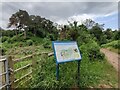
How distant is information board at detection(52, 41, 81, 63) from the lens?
472 cm

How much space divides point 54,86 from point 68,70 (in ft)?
2.95

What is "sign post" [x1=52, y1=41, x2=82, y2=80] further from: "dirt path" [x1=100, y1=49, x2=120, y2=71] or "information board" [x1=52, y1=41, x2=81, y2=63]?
"dirt path" [x1=100, y1=49, x2=120, y2=71]

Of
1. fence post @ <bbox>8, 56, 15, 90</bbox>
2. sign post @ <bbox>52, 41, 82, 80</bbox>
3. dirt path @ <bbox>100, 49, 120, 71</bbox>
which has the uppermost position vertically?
sign post @ <bbox>52, 41, 82, 80</bbox>

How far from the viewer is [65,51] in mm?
4988

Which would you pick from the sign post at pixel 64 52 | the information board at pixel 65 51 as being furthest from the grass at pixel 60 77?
the information board at pixel 65 51

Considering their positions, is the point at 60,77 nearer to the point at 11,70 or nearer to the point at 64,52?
the point at 64,52

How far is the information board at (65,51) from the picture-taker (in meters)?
4.72

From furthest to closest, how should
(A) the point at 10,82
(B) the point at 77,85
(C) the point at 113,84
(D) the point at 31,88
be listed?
(C) the point at 113,84 < (B) the point at 77,85 < (D) the point at 31,88 < (A) the point at 10,82

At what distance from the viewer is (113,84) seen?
258 inches

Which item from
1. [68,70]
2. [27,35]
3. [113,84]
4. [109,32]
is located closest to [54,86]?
[68,70]

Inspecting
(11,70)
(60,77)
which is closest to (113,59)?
(60,77)

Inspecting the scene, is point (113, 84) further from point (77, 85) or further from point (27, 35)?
point (27, 35)

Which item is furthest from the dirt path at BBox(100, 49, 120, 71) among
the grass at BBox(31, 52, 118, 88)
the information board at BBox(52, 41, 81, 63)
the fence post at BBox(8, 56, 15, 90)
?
the fence post at BBox(8, 56, 15, 90)

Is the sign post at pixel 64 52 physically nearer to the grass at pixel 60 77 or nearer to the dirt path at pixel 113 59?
the grass at pixel 60 77
